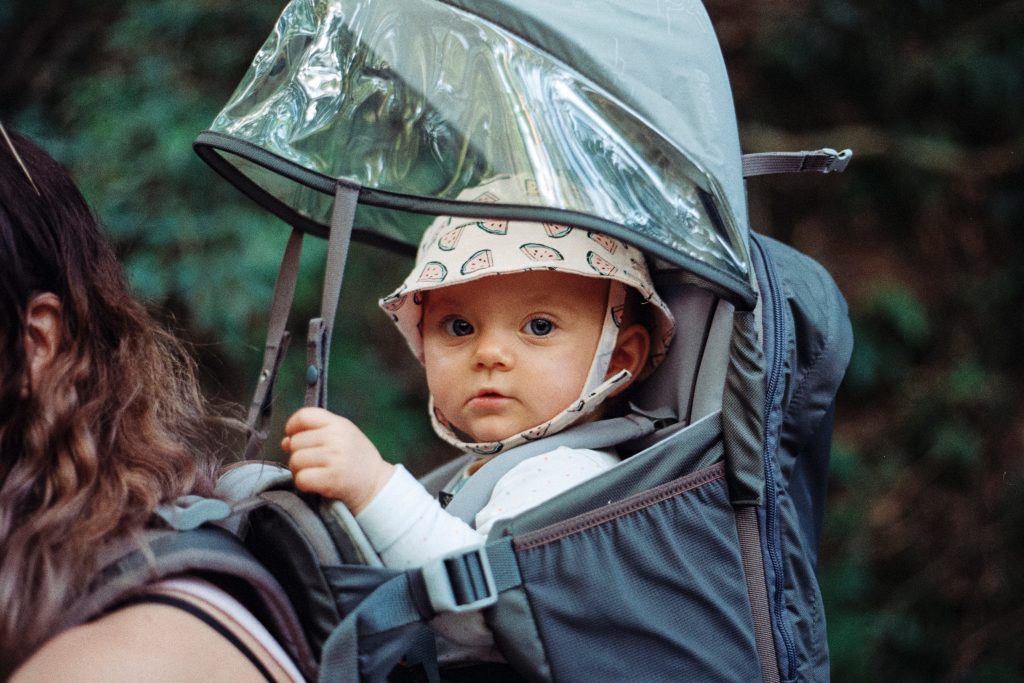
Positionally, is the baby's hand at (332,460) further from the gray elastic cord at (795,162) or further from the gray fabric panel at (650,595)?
the gray elastic cord at (795,162)

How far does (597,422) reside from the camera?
1.69 m

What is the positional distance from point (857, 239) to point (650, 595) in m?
3.02

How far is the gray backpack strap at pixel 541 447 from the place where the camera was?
1.56 m

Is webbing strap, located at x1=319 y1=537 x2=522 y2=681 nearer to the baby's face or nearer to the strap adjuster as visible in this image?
the strap adjuster

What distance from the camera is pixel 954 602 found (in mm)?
3723

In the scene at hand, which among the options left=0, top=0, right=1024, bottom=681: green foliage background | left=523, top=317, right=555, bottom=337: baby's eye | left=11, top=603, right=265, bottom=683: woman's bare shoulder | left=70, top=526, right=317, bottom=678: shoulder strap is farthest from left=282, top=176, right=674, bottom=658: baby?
left=0, top=0, right=1024, bottom=681: green foliage background

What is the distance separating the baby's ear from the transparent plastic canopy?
0.38 meters

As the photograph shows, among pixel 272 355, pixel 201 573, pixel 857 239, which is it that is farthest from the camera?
pixel 857 239

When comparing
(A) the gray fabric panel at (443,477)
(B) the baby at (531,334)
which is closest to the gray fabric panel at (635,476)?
(B) the baby at (531,334)

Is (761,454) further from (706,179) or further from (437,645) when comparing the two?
(437,645)

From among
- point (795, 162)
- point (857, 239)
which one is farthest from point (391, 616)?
point (857, 239)

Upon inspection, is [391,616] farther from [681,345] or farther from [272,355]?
[681,345]

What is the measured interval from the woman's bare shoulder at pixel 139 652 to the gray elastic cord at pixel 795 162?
100 cm

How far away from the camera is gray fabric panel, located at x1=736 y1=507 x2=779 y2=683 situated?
4.61ft
